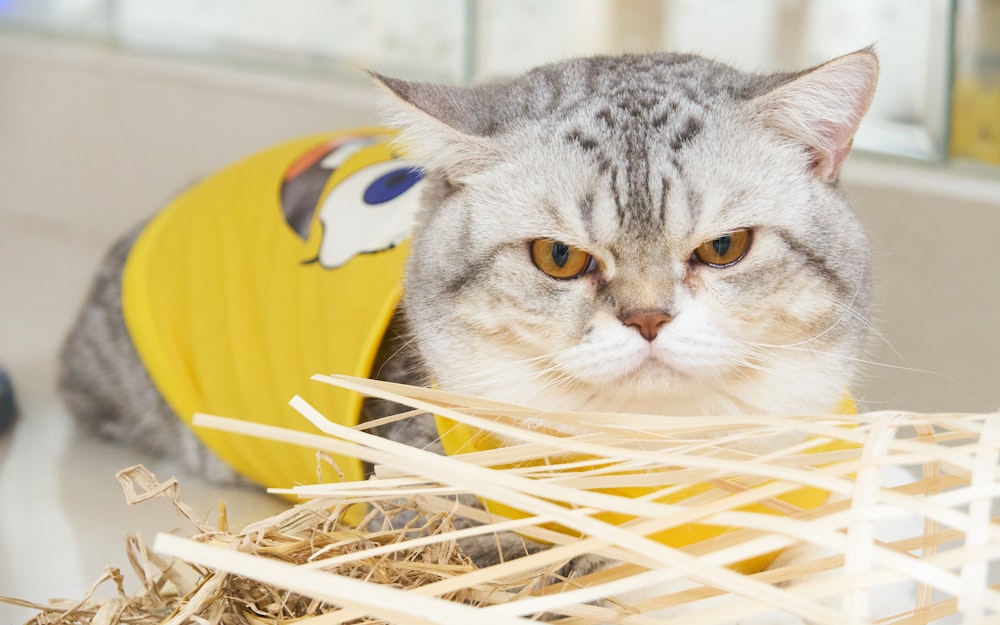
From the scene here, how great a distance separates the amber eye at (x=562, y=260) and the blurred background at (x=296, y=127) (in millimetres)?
447

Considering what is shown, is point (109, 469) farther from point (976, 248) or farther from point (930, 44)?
point (930, 44)

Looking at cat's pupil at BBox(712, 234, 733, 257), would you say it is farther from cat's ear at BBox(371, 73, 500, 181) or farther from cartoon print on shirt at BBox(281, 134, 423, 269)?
cartoon print on shirt at BBox(281, 134, 423, 269)

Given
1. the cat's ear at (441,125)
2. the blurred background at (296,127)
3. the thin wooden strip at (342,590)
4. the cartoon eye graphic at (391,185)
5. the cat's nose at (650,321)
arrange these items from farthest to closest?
1. the blurred background at (296,127)
2. the cartoon eye graphic at (391,185)
3. the cat's ear at (441,125)
4. the cat's nose at (650,321)
5. the thin wooden strip at (342,590)

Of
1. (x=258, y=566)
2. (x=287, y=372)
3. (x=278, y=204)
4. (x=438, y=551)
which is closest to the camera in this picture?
(x=258, y=566)

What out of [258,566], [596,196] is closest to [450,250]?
[596,196]

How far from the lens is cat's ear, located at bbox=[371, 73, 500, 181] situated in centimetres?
127

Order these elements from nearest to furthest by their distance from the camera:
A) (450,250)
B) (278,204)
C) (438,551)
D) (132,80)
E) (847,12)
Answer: (438,551) < (450,250) < (278,204) < (847,12) < (132,80)

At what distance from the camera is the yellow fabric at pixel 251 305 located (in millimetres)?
1641

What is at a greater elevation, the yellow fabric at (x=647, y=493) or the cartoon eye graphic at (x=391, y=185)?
the cartoon eye graphic at (x=391, y=185)

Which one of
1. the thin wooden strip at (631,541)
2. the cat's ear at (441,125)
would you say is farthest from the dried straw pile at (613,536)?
the cat's ear at (441,125)

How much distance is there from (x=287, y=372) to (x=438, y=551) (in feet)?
2.28

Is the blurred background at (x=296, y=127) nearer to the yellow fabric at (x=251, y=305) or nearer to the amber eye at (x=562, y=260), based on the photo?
the yellow fabric at (x=251, y=305)

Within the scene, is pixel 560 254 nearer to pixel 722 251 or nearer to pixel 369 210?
pixel 722 251

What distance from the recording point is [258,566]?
820mm
